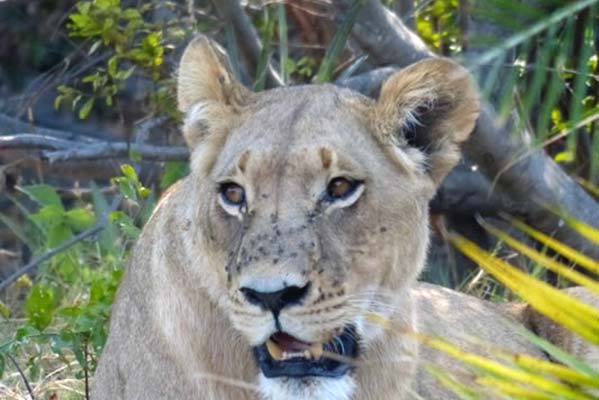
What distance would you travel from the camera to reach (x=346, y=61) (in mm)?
6336

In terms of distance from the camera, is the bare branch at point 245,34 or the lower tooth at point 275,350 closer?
the lower tooth at point 275,350

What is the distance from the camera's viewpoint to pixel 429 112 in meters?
3.82

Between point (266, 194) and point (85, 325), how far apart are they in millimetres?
1459

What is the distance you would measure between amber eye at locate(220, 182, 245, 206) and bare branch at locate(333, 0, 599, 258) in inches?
73.2

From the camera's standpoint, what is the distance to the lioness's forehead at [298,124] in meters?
3.61

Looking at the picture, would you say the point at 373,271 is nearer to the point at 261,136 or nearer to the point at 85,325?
the point at 261,136

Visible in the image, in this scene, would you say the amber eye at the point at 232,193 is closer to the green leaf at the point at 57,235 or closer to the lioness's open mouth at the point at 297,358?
the lioness's open mouth at the point at 297,358

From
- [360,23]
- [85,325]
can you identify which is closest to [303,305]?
[85,325]

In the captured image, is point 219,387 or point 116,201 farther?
point 116,201

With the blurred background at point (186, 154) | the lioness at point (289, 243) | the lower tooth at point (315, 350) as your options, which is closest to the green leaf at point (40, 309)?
the blurred background at point (186, 154)

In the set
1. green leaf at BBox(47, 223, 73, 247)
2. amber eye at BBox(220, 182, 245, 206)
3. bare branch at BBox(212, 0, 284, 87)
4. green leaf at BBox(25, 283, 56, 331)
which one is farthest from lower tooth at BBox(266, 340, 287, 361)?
green leaf at BBox(47, 223, 73, 247)

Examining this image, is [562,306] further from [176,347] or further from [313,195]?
[176,347]

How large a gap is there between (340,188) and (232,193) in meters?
0.26

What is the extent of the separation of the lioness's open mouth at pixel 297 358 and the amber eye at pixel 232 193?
350mm
